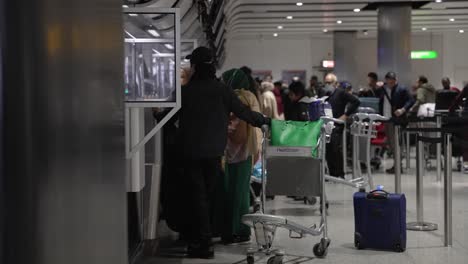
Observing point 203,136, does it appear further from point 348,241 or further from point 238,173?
point 348,241

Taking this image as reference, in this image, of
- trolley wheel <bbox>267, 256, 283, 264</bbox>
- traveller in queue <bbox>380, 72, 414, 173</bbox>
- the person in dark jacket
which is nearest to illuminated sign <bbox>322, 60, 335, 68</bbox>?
traveller in queue <bbox>380, 72, 414, 173</bbox>

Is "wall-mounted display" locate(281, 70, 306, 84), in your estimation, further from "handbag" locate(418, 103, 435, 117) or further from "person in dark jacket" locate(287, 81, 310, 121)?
"person in dark jacket" locate(287, 81, 310, 121)

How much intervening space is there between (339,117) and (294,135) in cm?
501

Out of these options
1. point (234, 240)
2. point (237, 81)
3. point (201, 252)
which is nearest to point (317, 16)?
point (237, 81)

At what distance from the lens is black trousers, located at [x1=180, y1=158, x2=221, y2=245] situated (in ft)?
18.5

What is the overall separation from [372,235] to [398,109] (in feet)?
22.2

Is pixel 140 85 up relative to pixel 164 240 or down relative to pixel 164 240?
up

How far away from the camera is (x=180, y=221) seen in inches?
245

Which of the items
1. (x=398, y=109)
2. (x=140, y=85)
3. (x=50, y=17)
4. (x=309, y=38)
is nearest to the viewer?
(x=50, y=17)

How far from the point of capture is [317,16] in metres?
21.2

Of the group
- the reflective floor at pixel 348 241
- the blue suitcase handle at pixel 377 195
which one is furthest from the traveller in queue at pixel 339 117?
the blue suitcase handle at pixel 377 195

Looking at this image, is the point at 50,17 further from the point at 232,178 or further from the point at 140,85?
the point at 140,85

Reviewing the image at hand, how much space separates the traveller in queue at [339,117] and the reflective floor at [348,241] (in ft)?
1.76

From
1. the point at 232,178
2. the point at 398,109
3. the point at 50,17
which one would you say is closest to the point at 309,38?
the point at 398,109
